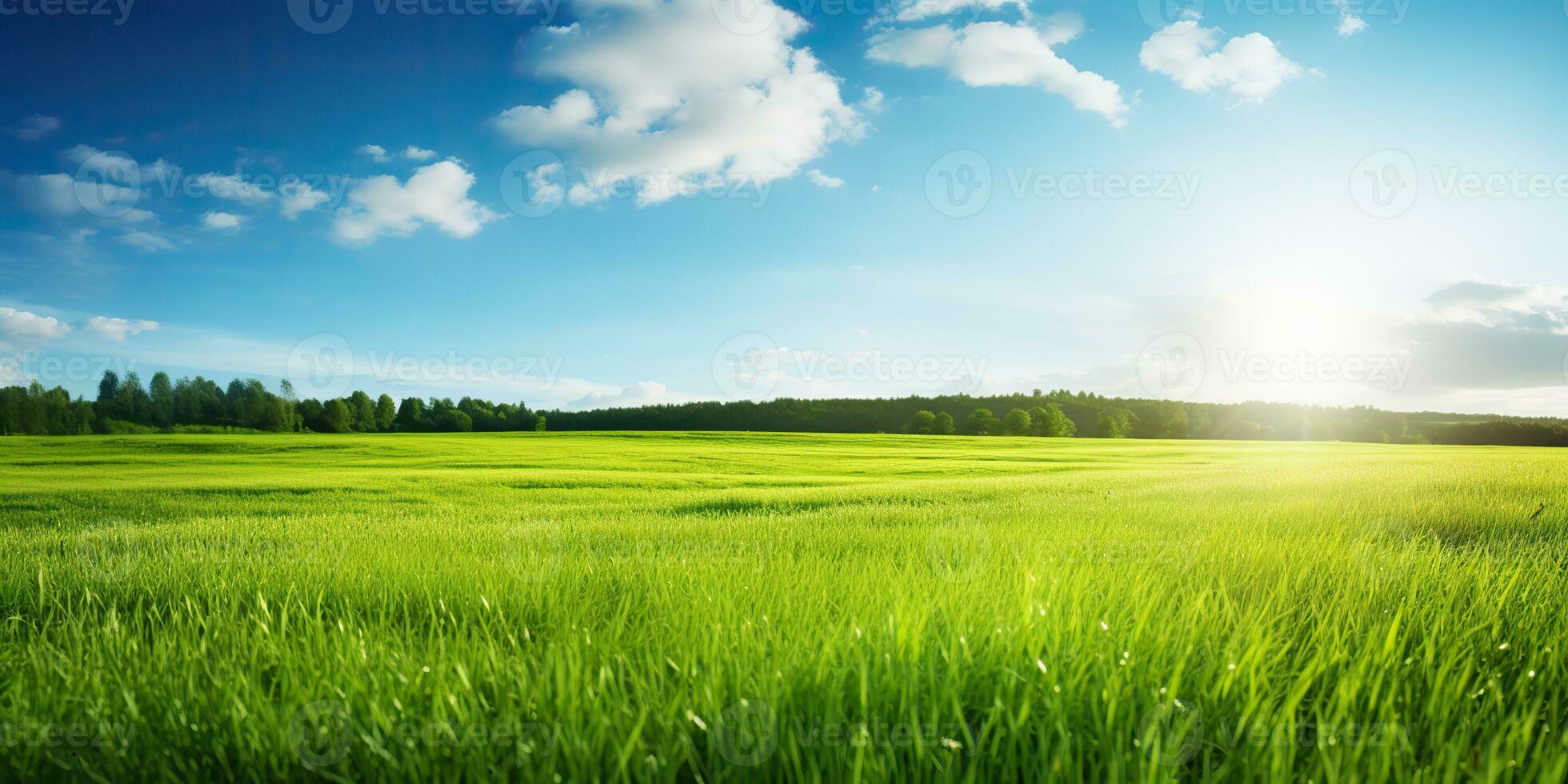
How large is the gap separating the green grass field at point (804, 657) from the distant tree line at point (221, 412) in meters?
75.5

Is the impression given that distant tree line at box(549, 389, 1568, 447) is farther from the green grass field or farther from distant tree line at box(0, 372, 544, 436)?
the green grass field

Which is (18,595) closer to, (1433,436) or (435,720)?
(435,720)

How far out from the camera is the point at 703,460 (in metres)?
29.9

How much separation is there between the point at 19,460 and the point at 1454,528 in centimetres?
4497

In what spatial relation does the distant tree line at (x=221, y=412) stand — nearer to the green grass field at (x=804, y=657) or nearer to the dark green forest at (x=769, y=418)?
the dark green forest at (x=769, y=418)

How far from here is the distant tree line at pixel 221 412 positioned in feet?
204

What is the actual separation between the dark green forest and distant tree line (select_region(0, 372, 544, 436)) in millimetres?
125

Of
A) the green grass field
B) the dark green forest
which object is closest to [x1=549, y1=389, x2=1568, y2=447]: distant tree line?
the dark green forest

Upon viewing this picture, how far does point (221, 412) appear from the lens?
242 feet

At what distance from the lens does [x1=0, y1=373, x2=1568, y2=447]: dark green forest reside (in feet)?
212

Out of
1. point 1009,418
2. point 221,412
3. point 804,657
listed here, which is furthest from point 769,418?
point 804,657

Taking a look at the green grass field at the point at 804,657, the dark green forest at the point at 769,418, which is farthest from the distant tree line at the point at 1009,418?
the green grass field at the point at 804,657

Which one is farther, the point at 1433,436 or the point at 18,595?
the point at 1433,436

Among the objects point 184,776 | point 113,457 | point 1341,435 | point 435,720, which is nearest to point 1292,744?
point 435,720
